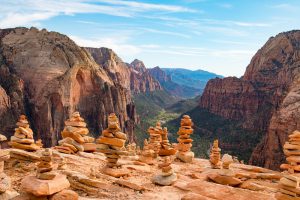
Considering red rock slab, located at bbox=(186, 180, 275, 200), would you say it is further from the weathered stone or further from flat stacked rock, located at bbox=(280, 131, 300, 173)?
the weathered stone

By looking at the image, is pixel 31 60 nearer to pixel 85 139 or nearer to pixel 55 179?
pixel 85 139

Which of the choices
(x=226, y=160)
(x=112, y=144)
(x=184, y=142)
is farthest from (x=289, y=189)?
(x=184, y=142)

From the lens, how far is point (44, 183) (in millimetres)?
16344

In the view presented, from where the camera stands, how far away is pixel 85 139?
103 ft

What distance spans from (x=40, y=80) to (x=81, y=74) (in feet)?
72.6

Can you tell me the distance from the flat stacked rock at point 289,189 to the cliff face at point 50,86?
110368 millimetres

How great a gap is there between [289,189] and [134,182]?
9125mm

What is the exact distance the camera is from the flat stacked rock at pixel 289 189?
19.4 m

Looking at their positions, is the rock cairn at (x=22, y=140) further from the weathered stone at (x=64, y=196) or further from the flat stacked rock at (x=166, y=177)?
the weathered stone at (x=64, y=196)

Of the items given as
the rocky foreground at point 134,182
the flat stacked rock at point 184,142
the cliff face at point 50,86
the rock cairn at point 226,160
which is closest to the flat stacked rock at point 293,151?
the rocky foreground at point 134,182

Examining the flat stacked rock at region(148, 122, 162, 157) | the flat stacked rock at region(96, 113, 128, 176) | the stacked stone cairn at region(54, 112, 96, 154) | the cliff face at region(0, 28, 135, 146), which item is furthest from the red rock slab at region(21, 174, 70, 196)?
the cliff face at region(0, 28, 135, 146)

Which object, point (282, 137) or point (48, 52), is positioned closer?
point (282, 137)

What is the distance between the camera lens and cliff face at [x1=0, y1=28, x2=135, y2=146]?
132500 millimetres

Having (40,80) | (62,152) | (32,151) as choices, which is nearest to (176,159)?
(62,152)
